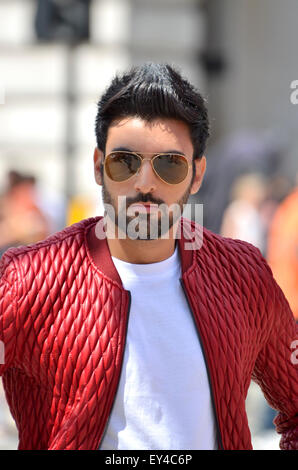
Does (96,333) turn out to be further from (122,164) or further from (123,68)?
(123,68)

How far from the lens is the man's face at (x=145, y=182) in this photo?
232cm

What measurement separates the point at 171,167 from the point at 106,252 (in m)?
0.29

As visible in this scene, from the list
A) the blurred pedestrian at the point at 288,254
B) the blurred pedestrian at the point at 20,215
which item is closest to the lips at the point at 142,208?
the blurred pedestrian at the point at 288,254

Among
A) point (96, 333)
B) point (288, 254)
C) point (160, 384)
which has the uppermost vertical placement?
point (96, 333)

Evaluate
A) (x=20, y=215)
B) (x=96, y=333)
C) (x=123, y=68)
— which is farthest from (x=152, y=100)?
(x=123, y=68)

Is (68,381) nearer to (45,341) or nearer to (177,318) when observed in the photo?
(45,341)

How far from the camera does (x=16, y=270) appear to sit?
2.29m

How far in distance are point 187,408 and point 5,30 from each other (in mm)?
9773

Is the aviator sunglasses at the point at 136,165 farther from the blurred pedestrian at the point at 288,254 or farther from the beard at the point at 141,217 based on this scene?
the blurred pedestrian at the point at 288,254

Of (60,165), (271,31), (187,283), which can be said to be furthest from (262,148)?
(187,283)

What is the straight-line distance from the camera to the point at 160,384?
228 centimetres

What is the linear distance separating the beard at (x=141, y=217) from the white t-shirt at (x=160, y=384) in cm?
13

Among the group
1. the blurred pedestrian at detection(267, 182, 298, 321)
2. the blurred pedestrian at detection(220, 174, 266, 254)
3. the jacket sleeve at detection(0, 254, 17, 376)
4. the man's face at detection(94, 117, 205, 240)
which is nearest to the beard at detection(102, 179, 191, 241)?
the man's face at detection(94, 117, 205, 240)

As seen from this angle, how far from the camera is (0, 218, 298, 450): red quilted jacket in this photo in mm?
2234
